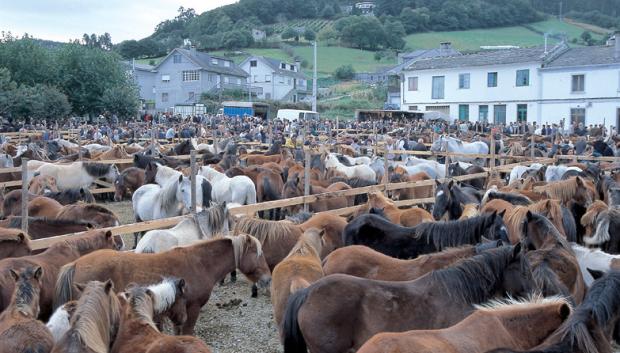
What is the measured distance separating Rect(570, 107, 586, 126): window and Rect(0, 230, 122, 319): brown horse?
37846mm

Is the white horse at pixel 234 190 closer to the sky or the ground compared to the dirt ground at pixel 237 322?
closer to the sky

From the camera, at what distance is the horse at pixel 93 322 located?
391cm

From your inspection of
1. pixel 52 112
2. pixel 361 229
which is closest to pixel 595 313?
pixel 361 229

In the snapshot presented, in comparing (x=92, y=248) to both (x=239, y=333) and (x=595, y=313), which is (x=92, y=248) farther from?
(x=595, y=313)

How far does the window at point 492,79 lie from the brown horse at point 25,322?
4213 cm

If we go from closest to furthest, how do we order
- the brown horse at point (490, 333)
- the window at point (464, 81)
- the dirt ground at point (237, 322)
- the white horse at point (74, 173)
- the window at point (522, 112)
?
the brown horse at point (490, 333) < the dirt ground at point (237, 322) < the white horse at point (74, 173) < the window at point (522, 112) < the window at point (464, 81)

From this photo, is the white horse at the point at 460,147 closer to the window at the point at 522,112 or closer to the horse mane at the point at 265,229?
the horse mane at the point at 265,229

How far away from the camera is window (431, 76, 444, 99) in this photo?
46.2 meters

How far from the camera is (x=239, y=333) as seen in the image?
7.02 m

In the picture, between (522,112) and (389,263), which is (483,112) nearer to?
(522,112)

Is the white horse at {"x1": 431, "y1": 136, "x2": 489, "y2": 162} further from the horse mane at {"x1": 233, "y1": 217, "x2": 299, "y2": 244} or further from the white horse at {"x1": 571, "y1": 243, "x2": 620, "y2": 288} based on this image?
the white horse at {"x1": 571, "y1": 243, "x2": 620, "y2": 288}

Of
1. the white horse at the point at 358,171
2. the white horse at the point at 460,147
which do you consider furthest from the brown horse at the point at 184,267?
the white horse at the point at 460,147

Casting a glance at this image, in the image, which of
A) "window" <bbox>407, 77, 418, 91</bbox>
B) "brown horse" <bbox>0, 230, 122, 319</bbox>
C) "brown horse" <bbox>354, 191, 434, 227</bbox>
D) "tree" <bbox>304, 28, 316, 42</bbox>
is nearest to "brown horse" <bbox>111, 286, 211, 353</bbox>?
"brown horse" <bbox>0, 230, 122, 319</bbox>

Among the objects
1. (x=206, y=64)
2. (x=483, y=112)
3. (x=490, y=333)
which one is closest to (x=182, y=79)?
(x=206, y=64)
